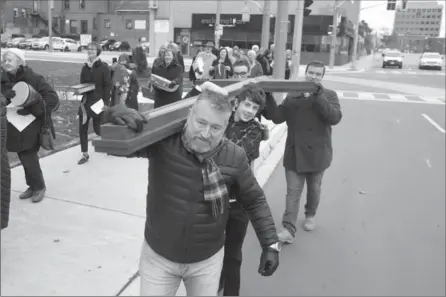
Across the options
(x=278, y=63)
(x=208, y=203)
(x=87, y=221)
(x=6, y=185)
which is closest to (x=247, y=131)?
(x=208, y=203)

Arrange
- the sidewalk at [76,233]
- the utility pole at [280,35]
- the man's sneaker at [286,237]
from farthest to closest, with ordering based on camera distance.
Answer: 1. the utility pole at [280,35]
2. the man's sneaker at [286,237]
3. the sidewalk at [76,233]

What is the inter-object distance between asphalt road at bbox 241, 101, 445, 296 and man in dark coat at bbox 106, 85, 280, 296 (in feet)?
4.96

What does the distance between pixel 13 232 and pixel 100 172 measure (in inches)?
89.4

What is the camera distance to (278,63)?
1024 centimetres

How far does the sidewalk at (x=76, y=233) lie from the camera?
3400mm

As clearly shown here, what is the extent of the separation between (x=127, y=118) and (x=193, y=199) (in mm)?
580

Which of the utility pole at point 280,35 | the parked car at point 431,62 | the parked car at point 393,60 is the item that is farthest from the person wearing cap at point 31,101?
the parked car at point 431,62

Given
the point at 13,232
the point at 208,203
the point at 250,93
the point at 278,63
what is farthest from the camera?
the point at 278,63

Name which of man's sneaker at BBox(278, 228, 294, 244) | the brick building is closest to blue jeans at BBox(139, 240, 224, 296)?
man's sneaker at BBox(278, 228, 294, 244)

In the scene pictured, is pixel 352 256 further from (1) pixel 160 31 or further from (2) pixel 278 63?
(1) pixel 160 31

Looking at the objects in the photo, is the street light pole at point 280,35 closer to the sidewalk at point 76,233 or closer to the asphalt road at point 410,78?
the sidewalk at point 76,233

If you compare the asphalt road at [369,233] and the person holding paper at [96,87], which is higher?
the person holding paper at [96,87]

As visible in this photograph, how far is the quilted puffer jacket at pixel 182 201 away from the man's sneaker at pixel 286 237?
2.32 m

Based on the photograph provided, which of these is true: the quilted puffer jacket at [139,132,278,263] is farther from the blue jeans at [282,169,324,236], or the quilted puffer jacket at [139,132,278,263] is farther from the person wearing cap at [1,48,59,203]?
the person wearing cap at [1,48,59,203]
